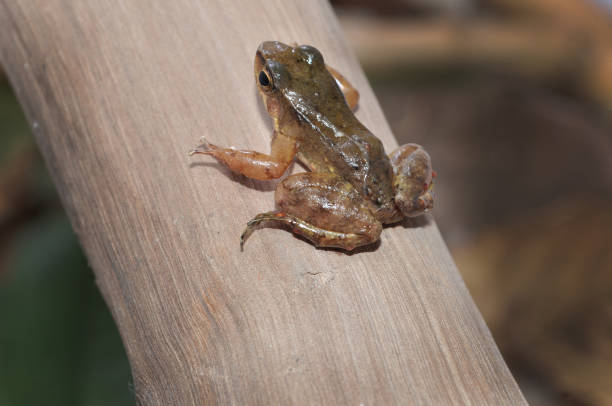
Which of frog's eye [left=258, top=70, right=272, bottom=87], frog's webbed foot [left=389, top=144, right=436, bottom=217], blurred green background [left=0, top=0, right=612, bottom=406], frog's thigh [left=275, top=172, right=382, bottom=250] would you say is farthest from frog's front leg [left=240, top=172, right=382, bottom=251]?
blurred green background [left=0, top=0, right=612, bottom=406]

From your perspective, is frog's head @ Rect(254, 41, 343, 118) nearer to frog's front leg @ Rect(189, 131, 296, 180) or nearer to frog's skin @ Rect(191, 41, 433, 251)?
frog's skin @ Rect(191, 41, 433, 251)

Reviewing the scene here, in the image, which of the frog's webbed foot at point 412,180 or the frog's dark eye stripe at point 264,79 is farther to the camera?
the frog's dark eye stripe at point 264,79

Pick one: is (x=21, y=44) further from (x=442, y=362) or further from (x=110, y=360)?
(x=442, y=362)

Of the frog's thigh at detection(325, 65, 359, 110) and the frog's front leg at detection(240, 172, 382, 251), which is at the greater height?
the frog's thigh at detection(325, 65, 359, 110)

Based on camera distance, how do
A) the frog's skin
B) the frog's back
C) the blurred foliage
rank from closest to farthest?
1. the frog's skin
2. the frog's back
3. the blurred foliage

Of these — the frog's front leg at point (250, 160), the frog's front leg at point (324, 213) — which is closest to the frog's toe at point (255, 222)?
the frog's front leg at point (324, 213)

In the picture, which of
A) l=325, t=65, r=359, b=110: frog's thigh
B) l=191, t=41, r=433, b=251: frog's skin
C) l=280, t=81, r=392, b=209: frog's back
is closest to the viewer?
l=191, t=41, r=433, b=251: frog's skin

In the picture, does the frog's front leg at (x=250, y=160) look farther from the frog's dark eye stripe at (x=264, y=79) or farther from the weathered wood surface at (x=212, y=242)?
the frog's dark eye stripe at (x=264, y=79)

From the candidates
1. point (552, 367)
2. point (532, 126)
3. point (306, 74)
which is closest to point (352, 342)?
point (306, 74)
